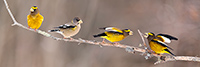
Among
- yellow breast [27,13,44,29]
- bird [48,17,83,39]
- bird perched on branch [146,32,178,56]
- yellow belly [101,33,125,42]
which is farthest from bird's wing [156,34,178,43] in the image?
yellow breast [27,13,44,29]

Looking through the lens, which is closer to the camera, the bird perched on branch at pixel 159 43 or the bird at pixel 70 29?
the bird perched on branch at pixel 159 43

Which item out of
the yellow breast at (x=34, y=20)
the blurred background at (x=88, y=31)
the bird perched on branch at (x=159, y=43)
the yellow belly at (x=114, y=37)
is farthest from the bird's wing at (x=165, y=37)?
the blurred background at (x=88, y=31)

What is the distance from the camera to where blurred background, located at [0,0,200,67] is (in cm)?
388

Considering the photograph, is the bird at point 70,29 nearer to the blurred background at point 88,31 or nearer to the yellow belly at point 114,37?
the yellow belly at point 114,37

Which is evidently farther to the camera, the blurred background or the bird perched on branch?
the blurred background

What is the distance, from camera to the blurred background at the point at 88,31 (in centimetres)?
388

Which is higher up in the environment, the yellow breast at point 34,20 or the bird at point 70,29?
the yellow breast at point 34,20

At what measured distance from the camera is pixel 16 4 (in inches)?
150

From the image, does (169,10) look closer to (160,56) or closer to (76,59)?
(76,59)

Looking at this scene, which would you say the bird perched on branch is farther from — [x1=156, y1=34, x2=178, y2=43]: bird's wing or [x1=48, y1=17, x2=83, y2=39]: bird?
[x1=48, y1=17, x2=83, y2=39]: bird

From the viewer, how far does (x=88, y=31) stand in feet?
15.3

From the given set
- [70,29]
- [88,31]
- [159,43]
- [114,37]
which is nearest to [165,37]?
[159,43]

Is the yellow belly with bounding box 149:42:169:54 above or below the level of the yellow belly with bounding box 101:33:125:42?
below

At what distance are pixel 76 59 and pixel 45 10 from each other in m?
1.26
